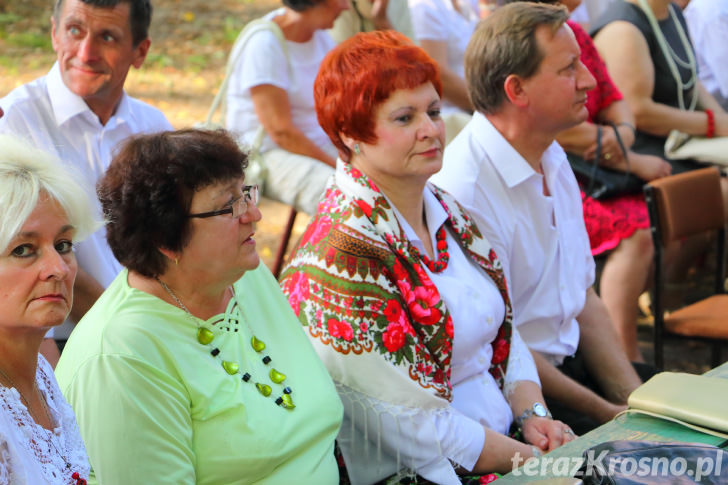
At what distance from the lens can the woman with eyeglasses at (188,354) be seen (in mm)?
1682

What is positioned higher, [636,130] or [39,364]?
[39,364]

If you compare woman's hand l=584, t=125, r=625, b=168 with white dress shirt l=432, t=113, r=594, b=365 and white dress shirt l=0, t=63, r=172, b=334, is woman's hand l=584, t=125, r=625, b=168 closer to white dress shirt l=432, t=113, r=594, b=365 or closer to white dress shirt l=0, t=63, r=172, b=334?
white dress shirt l=432, t=113, r=594, b=365

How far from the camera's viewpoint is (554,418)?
2.67 m

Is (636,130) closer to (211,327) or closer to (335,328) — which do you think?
(335,328)

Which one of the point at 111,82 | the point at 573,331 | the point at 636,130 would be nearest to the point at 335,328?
the point at 573,331

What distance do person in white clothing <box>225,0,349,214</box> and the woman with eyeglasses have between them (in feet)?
6.27

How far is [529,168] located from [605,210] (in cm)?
121

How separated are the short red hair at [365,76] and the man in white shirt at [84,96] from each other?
0.85 meters

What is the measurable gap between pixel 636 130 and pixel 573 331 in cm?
185

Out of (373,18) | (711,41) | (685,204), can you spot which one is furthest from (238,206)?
(711,41)

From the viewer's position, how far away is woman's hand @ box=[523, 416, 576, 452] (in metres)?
2.35

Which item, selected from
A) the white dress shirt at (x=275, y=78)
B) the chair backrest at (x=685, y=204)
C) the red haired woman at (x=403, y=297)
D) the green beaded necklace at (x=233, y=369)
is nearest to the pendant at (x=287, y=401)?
the green beaded necklace at (x=233, y=369)

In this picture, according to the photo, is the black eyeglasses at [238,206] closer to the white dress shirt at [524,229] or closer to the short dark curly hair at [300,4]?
the white dress shirt at [524,229]

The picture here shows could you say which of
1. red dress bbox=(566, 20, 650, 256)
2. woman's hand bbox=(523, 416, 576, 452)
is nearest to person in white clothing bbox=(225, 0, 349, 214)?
red dress bbox=(566, 20, 650, 256)
